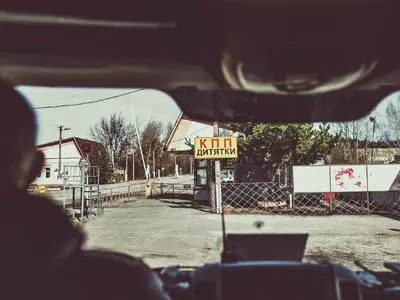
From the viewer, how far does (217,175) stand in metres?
14.1

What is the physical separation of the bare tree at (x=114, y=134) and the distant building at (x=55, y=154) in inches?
6.3

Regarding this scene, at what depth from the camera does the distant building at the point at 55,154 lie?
167 centimetres

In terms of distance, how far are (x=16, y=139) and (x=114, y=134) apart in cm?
95

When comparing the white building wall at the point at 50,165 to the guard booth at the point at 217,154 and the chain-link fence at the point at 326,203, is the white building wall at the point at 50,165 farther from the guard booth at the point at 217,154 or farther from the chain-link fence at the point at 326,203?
the chain-link fence at the point at 326,203

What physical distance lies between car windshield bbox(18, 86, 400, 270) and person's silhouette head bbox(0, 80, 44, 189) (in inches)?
4.8

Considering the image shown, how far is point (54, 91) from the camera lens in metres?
1.87

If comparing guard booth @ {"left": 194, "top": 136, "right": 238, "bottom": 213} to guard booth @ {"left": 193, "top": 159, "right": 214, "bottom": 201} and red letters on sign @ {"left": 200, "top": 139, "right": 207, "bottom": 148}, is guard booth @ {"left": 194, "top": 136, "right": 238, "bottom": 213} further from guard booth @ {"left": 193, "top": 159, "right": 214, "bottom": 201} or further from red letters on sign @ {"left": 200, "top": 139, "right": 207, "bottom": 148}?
guard booth @ {"left": 193, "top": 159, "right": 214, "bottom": 201}

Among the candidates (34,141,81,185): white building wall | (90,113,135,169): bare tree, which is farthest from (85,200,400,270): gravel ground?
(90,113,135,169): bare tree

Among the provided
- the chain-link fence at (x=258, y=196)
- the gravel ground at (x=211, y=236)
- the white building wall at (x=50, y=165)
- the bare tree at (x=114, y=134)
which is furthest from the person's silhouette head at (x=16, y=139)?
the chain-link fence at (x=258, y=196)

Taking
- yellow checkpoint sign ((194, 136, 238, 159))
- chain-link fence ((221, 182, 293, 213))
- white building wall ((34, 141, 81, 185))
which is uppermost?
yellow checkpoint sign ((194, 136, 238, 159))

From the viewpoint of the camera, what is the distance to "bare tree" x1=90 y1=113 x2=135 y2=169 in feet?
6.82

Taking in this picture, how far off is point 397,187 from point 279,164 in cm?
371

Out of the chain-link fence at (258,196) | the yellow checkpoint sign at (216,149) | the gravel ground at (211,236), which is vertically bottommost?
the gravel ground at (211,236)

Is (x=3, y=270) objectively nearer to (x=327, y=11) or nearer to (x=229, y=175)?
(x=327, y=11)
